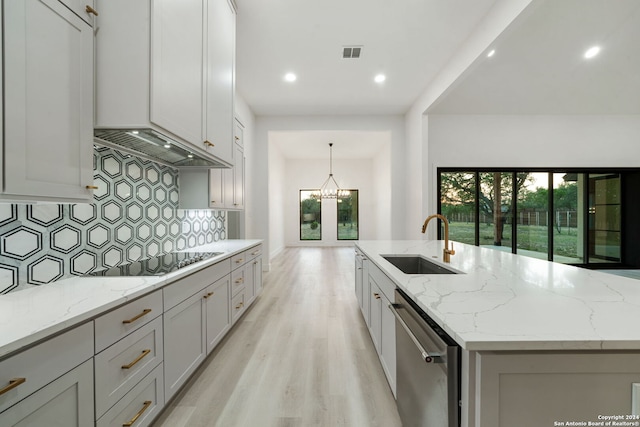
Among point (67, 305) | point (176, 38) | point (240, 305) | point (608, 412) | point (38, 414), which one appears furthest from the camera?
point (240, 305)

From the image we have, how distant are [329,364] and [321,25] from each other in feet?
11.5

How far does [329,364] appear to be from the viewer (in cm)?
211

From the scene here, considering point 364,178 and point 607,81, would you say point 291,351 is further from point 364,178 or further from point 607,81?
point 364,178

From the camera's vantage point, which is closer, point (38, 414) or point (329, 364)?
point (38, 414)

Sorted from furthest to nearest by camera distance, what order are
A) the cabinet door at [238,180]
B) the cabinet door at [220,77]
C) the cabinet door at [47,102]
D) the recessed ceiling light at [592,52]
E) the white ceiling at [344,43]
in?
the cabinet door at [238,180], the recessed ceiling light at [592,52], the white ceiling at [344,43], the cabinet door at [220,77], the cabinet door at [47,102]

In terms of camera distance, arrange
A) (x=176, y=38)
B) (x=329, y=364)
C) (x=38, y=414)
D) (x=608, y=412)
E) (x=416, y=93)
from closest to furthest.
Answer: (x=608, y=412), (x=38, y=414), (x=176, y=38), (x=329, y=364), (x=416, y=93)

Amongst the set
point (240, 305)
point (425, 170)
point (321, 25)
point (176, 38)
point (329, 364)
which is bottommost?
point (329, 364)

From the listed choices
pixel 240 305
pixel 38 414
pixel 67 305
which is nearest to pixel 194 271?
pixel 67 305

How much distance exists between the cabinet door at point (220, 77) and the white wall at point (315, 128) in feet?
9.33

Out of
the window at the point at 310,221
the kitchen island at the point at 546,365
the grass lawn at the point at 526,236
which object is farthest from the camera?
the window at the point at 310,221

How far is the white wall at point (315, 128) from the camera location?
17.7 feet

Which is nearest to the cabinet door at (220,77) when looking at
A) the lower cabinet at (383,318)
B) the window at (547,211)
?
the lower cabinet at (383,318)

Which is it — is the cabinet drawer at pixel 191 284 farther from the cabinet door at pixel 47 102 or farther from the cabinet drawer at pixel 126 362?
the cabinet door at pixel 47 102

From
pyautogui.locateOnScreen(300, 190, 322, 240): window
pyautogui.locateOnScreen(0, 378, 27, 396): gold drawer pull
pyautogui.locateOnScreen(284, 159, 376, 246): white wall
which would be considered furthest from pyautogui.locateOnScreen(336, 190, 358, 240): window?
pyautogui.locateOnScreen(0, 378, 27, 396): gold drawer pull
